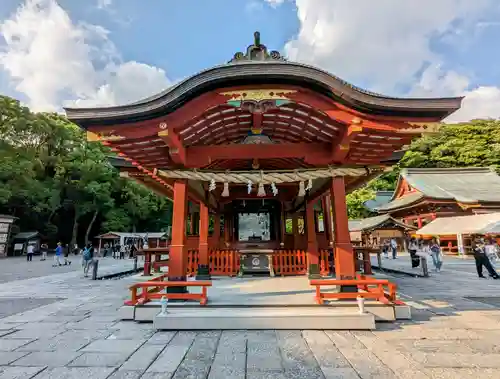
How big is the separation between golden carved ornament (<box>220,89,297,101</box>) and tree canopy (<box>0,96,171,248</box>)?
31543mm

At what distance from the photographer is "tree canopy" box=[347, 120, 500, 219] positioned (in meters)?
38.4

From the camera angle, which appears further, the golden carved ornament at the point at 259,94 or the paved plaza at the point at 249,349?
the golden carved ornament at the point at 259,94

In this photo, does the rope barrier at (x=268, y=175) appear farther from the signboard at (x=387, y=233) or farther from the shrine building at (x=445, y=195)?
the shrine building at (x=445, y=195)

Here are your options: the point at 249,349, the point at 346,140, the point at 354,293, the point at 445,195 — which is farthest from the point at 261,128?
the point at 445,195

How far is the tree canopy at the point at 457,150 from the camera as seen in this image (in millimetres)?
38406

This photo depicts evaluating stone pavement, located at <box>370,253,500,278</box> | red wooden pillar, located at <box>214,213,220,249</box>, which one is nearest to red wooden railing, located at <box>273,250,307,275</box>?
red wooden pillar, located at <box>214,213,220,249</box>

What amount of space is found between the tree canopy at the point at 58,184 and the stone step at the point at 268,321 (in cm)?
3109

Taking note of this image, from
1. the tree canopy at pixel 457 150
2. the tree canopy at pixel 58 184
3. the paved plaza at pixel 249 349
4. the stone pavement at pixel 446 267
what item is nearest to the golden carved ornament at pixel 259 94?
the paved plaza at pixel 249 349

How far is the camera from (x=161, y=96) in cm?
500

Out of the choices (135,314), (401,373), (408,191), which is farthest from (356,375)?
(408,191)

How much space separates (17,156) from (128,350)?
117 ft

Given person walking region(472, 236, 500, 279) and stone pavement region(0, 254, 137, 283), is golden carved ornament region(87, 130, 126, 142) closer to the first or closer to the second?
stone pavement region(0, 254, 137, 283)

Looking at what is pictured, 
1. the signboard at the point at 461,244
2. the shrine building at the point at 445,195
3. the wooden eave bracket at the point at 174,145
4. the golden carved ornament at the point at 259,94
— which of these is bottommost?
the signboard at the point at 461,244

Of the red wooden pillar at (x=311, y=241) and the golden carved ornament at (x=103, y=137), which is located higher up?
the golden carved ornament at (x=103, y=137)
